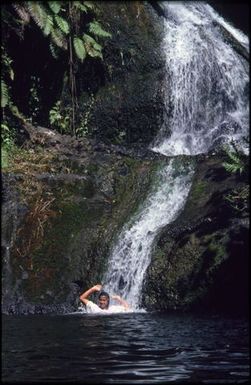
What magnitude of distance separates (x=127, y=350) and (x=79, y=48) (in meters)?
11.2

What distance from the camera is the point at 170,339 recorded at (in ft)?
25.7

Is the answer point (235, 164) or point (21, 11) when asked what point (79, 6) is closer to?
point (21, 11)

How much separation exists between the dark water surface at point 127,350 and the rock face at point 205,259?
1.12 m

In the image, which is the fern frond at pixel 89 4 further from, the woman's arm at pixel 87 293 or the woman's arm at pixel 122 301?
the woman's arm at pixel 122 301

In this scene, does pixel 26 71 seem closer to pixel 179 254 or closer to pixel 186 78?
pixel 186 78

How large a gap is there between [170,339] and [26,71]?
12.2 m

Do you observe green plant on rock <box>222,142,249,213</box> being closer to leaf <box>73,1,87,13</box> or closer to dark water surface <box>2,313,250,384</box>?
dark water surface <box>2,313,250,384</box>

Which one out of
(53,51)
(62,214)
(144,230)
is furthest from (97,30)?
(144,230)

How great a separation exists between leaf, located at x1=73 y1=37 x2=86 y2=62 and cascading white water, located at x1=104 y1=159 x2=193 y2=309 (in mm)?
3926

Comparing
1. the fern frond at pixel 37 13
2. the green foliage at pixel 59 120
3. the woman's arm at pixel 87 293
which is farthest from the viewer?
the green foliage at pixel 59 120

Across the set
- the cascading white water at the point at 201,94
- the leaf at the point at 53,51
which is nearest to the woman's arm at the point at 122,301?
the cascading white water at the point at 201,94

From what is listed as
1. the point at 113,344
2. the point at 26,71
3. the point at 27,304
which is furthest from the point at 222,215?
the point at 26,71

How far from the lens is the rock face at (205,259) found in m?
11.1

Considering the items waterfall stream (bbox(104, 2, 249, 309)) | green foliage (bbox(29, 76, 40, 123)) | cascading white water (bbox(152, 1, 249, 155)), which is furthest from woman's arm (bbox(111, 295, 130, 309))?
green foliage (bbox(29, 76, 40, 123))
